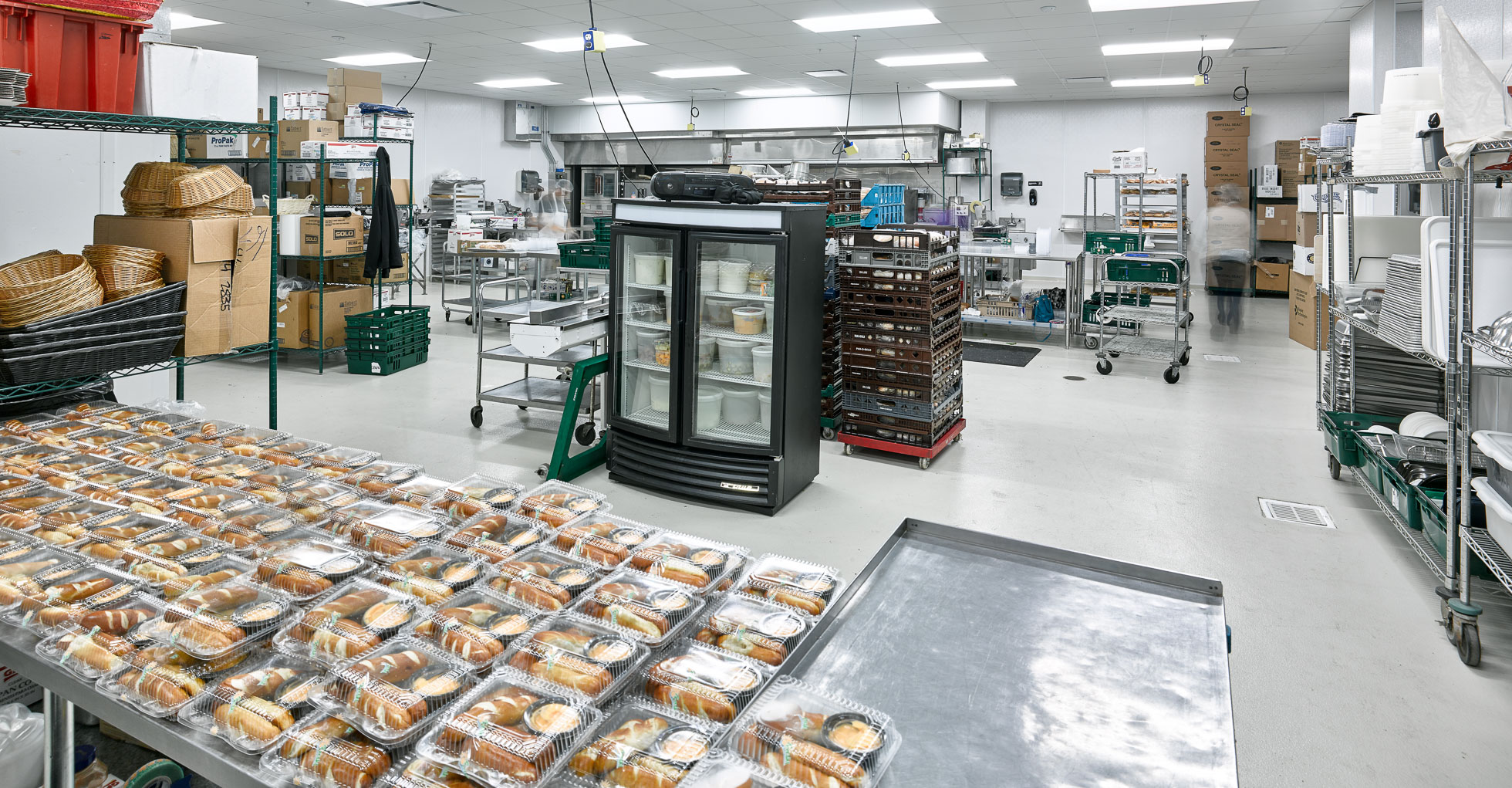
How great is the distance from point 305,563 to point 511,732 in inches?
26.6

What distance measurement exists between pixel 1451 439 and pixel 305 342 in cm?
773

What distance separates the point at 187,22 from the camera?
912cm

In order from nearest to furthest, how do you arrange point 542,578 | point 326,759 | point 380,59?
1. point 326,759
2. point 542,578
3. point 380,59

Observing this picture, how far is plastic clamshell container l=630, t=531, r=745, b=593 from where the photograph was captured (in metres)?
1.58

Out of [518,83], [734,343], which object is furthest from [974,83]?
[734,343]

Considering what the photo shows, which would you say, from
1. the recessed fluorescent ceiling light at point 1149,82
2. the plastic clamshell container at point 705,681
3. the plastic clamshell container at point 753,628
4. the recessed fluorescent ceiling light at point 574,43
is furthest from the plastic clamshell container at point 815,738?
the recessed fluorescent ceiling light at point 1149,82

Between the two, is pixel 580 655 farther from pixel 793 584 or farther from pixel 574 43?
pixel 574 43

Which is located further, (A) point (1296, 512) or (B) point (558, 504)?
(A) point (1296, 512)

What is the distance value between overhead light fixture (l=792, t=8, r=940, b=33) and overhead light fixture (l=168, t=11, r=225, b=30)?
19.7 ft

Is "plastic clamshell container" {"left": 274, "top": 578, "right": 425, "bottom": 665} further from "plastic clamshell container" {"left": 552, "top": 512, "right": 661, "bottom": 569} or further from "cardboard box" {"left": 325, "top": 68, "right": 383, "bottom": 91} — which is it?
"cardboard box" {"left": 325, "top": 68, "right": 383, "bottom": 91}

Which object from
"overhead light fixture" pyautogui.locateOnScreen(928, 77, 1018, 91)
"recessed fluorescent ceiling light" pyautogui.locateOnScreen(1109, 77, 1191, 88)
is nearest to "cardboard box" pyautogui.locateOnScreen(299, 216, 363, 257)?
"overhead light fixture" pyautogui.locateOnScreen(928, 77, 1018, 91)

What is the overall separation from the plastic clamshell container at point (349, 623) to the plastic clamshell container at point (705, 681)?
42 cm

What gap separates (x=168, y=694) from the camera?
1.26 meters

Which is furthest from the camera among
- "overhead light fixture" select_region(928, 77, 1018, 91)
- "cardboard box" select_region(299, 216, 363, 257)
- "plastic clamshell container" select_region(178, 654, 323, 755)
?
"overhead light fixture" select_region(928, 77, 1018, 91)
